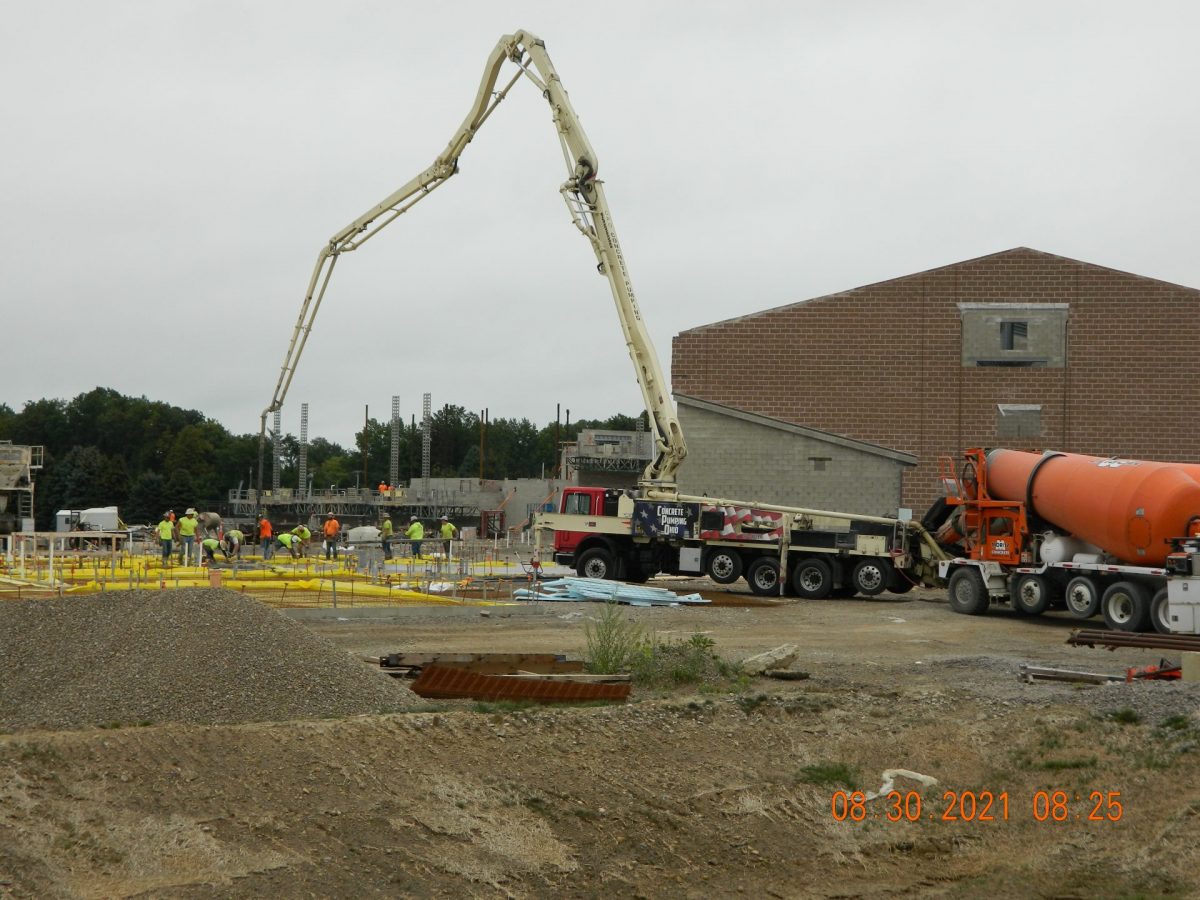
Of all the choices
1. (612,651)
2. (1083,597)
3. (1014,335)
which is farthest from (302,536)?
(612,651)

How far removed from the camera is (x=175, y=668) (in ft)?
43.4

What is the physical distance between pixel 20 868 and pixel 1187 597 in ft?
53.3

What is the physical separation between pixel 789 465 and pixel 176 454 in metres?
79.4

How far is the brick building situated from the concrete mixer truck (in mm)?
10770

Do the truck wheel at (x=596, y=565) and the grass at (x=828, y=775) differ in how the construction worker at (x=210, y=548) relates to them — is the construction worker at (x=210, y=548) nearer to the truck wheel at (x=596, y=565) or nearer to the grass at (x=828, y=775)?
the truck wheel at (x=596, y=565)

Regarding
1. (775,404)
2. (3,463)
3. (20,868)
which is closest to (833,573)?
(775,404)

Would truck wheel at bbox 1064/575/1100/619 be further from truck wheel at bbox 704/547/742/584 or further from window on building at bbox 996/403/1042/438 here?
window on building at bbox 996/403/1042/438

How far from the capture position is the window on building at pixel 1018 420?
4066cm

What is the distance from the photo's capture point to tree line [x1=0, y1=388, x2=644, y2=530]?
323 ft

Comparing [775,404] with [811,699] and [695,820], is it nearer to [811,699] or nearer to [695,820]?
[811,699]
